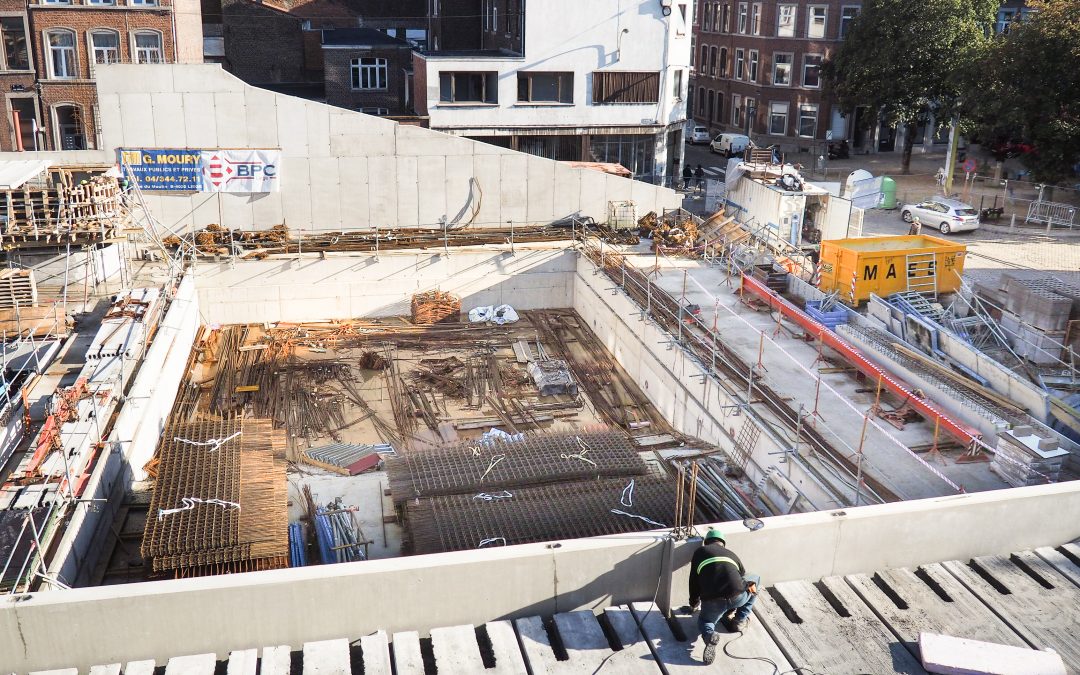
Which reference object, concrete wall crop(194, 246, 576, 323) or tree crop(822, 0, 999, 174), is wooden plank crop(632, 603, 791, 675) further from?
tree crop(822, 0, 999, 174)

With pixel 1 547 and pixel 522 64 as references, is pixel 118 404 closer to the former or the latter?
pixel 1 547

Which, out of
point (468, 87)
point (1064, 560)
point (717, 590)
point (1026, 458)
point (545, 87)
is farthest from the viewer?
point (545, 87)

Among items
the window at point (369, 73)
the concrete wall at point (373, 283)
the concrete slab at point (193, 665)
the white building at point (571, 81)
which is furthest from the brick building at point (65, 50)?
the concrete slab at point (193, 665)

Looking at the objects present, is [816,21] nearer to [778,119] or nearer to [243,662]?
[778,119]

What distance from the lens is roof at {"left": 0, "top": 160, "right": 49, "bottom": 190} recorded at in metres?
22.2

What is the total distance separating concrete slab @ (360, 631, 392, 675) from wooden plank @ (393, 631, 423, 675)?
9cm

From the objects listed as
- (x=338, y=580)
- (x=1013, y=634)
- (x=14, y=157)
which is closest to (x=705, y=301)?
(x=1013, y=634)

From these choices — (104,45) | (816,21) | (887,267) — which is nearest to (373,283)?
(887,267)

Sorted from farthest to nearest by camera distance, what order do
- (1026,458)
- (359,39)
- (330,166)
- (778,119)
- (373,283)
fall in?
1. (778,119)
2. (359,39)
3. (330,166)
4. (373,283)
5. (1026,458)

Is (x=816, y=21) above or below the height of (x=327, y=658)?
above

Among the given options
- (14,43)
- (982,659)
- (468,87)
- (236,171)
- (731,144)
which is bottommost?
(982,659)

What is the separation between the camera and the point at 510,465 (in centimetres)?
1596

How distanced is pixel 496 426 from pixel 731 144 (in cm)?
3419

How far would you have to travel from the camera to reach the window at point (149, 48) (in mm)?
39781
